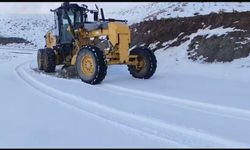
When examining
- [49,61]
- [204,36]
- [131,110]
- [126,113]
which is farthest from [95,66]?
[204,36]

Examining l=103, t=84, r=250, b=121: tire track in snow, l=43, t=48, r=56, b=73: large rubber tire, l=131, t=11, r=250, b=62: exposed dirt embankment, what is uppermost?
l=131, t=11, r=250, b=62: exposed dirt embankment

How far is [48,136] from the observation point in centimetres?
555

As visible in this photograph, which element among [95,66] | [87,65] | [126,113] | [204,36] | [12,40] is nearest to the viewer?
[126,113]

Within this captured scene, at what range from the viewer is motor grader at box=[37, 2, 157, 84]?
11.3 m

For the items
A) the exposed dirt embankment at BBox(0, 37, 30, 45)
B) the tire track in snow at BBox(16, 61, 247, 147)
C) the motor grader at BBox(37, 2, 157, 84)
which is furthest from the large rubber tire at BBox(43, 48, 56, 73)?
the exposed dirt embankment at BBox(0, 37, 30, 45)

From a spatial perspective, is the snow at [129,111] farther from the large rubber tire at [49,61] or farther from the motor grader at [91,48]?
the large rubber tire at [49,61]

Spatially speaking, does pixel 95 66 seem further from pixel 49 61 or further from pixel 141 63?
pixel 49 61

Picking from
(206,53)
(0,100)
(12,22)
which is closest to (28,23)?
(12,22)

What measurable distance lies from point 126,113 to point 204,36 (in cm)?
919

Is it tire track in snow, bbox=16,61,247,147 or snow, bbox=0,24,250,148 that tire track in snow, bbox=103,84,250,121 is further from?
tire track in snow, bbox=16,61,247,147

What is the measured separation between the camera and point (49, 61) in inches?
555

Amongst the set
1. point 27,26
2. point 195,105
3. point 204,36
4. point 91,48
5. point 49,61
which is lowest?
point 195,105

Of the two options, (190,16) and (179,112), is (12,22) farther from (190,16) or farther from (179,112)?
(179,112)

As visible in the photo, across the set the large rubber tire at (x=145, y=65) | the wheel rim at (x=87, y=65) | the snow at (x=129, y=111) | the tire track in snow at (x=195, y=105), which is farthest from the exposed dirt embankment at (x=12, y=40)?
the tire track in snow at (x=195, y=105)
